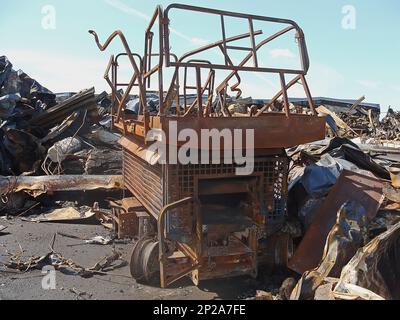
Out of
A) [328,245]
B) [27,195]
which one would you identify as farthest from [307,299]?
[27,195]

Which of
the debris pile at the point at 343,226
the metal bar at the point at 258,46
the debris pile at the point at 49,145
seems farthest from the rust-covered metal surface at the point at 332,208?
the debris pile at the point at 49,145

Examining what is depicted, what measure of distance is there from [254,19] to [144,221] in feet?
7.85

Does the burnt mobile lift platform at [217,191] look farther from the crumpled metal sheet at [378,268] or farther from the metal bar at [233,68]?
the crumpled metal sheet at [378,268]

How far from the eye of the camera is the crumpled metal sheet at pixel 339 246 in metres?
2.98

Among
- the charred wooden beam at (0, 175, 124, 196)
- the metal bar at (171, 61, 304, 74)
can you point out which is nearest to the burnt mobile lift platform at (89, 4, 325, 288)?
the metal bar at (171, 61, 304, 74)

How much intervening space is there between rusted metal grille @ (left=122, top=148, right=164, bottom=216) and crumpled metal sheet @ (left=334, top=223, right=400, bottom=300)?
164cm

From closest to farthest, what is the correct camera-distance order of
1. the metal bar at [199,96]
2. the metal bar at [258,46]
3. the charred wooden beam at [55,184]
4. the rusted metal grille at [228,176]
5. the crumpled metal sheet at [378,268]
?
the crumpled metal sheet at [378,268]
the metal bar at [199,96]
the rusted metal grille at [228,176]
the metal bar at [258,46]
the charred wooden beam at [55,184]

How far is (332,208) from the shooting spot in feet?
12.7

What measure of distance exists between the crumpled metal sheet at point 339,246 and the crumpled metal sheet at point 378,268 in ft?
0.89

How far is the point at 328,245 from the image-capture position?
3.37m

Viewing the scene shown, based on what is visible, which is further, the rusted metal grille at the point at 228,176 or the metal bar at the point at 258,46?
the metal bar at the point at 258,46

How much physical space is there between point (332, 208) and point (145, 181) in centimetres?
197

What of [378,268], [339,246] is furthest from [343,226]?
[378,268]

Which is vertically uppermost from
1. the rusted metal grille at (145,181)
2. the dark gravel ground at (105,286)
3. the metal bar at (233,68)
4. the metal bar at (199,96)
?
the metal bar at (233,68)
